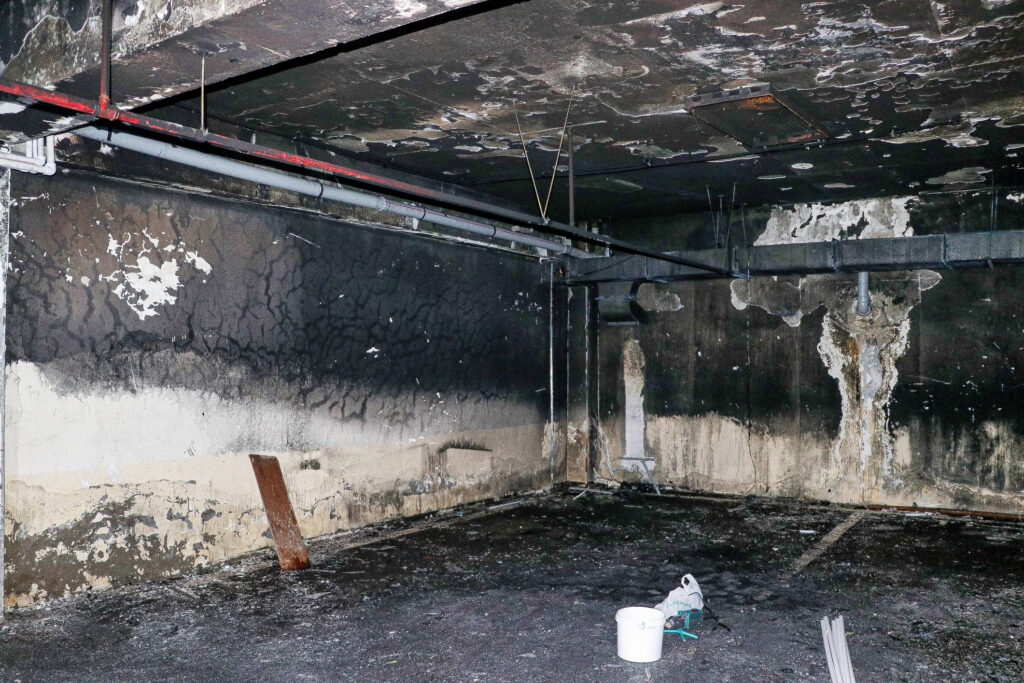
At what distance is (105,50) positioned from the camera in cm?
289

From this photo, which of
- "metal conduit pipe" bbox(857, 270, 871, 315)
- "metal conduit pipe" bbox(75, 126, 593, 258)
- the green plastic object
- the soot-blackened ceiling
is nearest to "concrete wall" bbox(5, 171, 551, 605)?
"metal conduit pipe" bbox(75, 126, 593, 258)

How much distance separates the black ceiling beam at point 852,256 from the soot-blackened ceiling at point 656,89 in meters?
0.55

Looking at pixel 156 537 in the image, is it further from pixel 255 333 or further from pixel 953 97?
pixel 953 97

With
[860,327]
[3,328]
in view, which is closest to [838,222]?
[860,327]

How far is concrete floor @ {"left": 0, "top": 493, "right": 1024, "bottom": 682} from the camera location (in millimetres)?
3557

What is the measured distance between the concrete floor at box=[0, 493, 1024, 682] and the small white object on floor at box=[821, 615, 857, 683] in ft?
0.36

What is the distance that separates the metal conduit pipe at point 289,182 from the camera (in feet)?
14.7

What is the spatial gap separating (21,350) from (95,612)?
1458 millimetres

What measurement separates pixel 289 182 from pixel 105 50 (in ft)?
8.07

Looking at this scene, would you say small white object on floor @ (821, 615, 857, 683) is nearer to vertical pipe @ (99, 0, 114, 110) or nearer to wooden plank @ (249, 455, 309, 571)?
wooden plank @ (249, 455, 309, 571)

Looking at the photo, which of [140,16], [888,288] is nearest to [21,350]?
[140,16]

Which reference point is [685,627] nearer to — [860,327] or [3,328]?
[3,328]

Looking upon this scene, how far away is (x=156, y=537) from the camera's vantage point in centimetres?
489

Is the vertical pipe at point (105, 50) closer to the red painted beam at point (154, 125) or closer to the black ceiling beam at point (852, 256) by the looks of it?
the red painted beam at point (154, 125)
